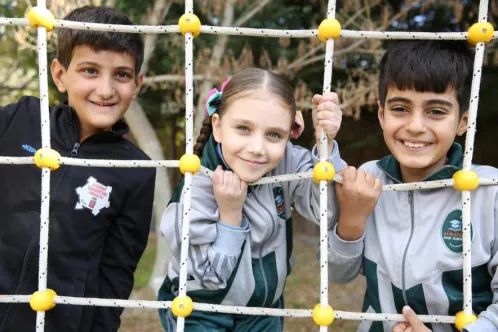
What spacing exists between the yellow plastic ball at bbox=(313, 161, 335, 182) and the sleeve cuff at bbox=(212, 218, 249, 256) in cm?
18

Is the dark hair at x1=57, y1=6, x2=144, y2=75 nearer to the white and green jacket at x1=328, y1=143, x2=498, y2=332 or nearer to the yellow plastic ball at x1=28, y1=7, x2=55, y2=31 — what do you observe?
the yellow plastic ball at x1=28, y1=7, x2=55, y2=31

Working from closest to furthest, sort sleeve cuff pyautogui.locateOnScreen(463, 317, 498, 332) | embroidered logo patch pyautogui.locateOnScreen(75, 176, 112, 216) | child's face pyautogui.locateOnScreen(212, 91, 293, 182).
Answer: sleeve cuff pyautogui.locateOnScreen(463, 317, 498, 332) → child's face pyautogui.locateOnScreen(212, 91, 293, 182) → embroidered logo patch pyautogui.locateOnScreen(75, 176, 112, 216)

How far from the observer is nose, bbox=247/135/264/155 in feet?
3.30

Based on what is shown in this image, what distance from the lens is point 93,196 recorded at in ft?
3.71

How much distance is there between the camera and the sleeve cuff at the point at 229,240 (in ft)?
3.34

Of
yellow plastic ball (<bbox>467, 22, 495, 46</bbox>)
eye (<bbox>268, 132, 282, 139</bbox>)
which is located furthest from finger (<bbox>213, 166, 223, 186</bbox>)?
yellow plastic ball (<bbox>467, 22, 495, 46</bbox>)

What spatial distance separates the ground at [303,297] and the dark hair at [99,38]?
1820 mm

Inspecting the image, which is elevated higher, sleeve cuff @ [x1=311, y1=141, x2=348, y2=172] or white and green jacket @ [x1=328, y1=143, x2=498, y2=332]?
sleeve cuff @ [x1=311, y1=141, x2=348, y2=172]

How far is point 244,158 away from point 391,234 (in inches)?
13.1

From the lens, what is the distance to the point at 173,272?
114 centimetres

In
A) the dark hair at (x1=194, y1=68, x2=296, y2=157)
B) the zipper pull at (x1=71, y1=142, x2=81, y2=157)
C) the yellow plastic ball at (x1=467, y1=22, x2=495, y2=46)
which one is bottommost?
the zipper pull at (x1=71, y1=142, x2=81, y2=157)

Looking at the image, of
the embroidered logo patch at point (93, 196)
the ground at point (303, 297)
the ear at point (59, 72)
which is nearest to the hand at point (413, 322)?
the embroidered logo patch at point (93, 196)

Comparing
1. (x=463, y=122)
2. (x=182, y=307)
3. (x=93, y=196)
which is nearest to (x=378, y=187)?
(x=463, y=122)

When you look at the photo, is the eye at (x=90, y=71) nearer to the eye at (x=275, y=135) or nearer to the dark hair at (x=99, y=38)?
the dark hair at (x=99, y=38)
